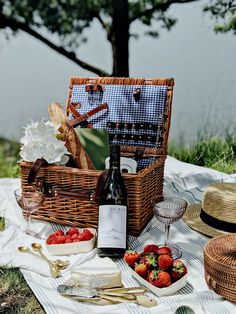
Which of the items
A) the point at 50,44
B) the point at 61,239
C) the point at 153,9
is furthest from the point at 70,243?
the point at 153,9

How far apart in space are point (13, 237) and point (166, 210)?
81 cm

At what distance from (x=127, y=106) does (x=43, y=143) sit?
71 cm

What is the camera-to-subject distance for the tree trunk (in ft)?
16.1

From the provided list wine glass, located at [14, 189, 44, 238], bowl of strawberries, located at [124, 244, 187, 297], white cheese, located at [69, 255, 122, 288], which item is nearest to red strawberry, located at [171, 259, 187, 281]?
bowl of strawberries, located at [124, 244, 187, 297]

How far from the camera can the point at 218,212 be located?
7.86 feet

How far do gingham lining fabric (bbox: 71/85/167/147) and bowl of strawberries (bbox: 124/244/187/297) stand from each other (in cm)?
99

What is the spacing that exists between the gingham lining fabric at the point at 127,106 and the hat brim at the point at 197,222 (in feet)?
1.38

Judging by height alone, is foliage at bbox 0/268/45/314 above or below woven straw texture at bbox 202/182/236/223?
below

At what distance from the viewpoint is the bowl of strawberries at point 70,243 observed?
225 cm

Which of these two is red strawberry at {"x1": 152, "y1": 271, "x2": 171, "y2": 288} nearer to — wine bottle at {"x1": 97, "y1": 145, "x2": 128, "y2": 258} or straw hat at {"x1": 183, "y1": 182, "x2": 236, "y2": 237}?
wine bottle at {"x1": 97, "y1": 145, "x2": 128, "y2": 258}

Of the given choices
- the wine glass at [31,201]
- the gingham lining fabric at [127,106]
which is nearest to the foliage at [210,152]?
the gingham lining fabric at [127,106]

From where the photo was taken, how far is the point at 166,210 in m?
2.25

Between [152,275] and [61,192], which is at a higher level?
[61,192]

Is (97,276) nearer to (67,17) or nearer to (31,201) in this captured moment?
(31,201)
